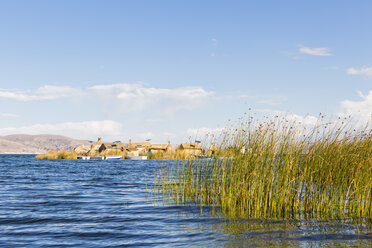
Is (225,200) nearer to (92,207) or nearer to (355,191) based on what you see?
(355,191)

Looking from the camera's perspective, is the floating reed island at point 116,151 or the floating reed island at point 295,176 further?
the floating reed island at point 116,151

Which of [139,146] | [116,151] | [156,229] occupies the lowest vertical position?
[156,229]

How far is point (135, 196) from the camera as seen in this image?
12930 mm

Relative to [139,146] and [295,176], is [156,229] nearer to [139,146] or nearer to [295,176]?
[295,176]

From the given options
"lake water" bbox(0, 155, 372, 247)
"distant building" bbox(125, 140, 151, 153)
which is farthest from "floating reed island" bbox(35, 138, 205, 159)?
"lake water" bbox(0, 155, 372, 247)

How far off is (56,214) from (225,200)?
4.52m

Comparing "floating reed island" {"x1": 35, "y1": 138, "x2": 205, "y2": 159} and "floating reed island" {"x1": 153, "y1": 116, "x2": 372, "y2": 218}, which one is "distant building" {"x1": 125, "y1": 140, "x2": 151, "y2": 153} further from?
"floating reed island" {"x1": 153, "y1": 116, "x2": 372, "y2": 218}

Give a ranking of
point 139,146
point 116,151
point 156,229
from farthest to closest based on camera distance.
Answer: point 139,146 → point 116,151 → point 156,229

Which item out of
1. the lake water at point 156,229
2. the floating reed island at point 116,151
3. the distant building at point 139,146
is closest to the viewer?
the lake water at point 156,229

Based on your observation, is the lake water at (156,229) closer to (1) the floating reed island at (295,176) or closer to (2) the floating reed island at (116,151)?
(1) the floating reed island at (295,176)

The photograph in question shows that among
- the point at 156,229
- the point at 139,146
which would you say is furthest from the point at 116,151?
the point at 156,229

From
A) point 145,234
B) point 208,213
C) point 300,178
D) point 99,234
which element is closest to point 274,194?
point 300,178

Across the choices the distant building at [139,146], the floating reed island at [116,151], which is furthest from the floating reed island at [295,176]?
the distant building at [139,146]

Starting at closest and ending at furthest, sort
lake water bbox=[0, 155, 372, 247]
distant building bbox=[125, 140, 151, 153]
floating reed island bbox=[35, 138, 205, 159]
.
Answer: lake water bbox=[0, 155, 372, 247], floating reed island bbox=[35, 138, 205, 159], distant building bbox=[125, 140, 151, 153]
